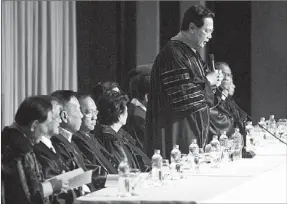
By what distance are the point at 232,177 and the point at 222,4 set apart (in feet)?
19.9

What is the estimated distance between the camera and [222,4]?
9758 millimetres

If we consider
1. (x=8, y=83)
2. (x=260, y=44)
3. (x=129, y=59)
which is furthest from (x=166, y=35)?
(x=8, y=83)

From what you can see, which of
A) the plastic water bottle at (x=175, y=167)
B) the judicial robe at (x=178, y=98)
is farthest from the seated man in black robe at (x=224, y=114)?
the plastic water bottle at (x=175, y=167)

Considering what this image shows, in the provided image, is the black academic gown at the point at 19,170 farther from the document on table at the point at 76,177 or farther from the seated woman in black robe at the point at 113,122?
the seated woman in black robe at the point at 113,122

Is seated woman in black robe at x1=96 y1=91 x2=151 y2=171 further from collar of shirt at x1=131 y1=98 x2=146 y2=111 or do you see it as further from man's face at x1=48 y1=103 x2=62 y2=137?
man's face at x1=48 y1=103 x2=62 y2=137

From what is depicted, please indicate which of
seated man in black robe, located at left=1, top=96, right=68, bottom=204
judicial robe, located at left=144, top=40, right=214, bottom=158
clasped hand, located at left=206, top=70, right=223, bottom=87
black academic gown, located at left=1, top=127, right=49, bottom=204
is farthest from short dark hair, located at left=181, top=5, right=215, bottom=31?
black academic gown, located at left=1, top=127, right=49, bottom=204

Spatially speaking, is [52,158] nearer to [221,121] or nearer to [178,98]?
[178,98]

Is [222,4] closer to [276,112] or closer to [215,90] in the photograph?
[276,112]

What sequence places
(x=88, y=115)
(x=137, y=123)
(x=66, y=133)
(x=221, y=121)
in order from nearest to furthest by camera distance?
(x=66, y=133)
(x=88, y=115)
(x=137, y=123)
(x=221, y=121)

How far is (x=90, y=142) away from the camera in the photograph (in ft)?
15.1

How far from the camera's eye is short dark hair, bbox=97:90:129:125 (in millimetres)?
4992

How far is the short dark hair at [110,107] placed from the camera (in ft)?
16.4

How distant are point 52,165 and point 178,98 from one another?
1713mm

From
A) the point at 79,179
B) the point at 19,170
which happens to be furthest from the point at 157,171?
the point at 19,170
